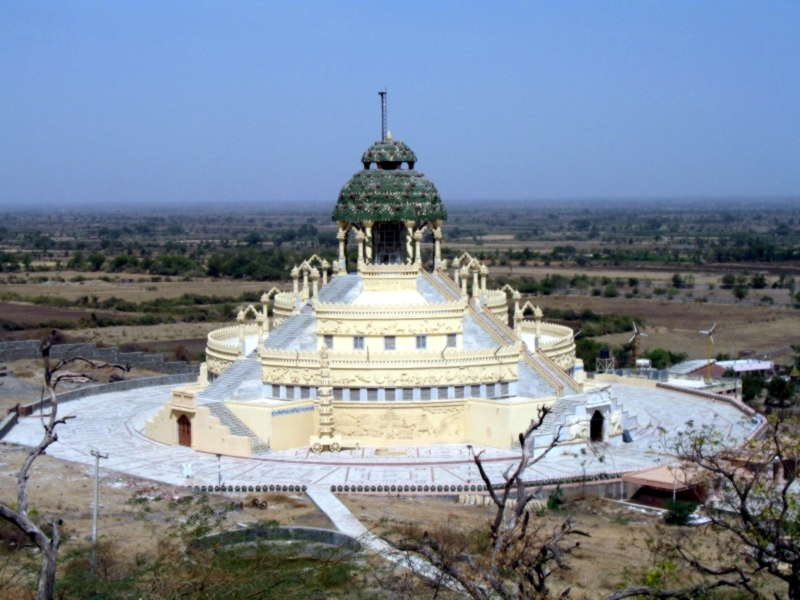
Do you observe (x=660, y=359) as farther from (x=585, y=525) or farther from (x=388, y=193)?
(x=585, y=525)

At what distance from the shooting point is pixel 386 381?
44812 mm

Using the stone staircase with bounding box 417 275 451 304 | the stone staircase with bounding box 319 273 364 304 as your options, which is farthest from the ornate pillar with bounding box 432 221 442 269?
the stone staircase with bounding box 319 273 364 304

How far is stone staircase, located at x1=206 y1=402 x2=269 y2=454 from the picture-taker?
43.8 m

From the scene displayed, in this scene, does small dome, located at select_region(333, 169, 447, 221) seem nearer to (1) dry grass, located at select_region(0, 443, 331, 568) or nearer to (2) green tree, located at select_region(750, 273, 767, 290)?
(1) dry grass, located at select_region(0, 443, 331, 568)

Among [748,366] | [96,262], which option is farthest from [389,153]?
[96,262]

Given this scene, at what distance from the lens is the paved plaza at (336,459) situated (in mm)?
40156

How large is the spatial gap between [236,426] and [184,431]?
2.46 meters

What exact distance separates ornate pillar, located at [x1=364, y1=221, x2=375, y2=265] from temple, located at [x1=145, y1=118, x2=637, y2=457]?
0.32 feet

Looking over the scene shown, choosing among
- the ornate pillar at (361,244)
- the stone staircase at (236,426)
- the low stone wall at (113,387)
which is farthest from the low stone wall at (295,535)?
the low stone wall at (113,387)

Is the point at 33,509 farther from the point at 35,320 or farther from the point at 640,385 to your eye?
the point at 35,320

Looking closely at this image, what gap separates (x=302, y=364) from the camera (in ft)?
150

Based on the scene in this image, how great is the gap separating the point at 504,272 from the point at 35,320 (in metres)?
71.5

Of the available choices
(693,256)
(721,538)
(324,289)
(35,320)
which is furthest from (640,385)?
(693,256)

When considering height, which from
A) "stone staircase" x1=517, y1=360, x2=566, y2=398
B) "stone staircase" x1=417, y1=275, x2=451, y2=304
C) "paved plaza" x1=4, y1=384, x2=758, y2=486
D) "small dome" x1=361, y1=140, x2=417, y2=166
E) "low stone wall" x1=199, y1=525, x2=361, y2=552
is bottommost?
"paved plaza" x1=4, y1=384, x2=758, y2=486
